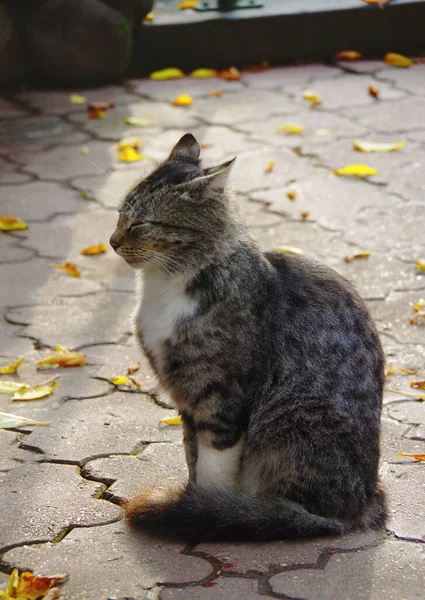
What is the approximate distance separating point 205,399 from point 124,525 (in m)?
0.50

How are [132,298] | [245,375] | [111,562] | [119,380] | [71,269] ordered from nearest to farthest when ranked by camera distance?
[111,562] → [245,375] → [119,380] → [132,298] → [71,269]

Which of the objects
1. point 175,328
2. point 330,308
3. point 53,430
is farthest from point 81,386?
point 330,308

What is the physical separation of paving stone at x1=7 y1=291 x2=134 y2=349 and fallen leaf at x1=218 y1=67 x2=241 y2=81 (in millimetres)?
3963

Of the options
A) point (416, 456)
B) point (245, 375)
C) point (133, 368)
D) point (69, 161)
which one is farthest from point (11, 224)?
point (416, 456)

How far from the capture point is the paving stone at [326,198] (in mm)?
6156

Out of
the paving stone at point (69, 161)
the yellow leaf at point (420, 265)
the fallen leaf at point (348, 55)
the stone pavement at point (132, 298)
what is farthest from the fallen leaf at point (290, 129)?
the yellow leaf at point (420, 265)

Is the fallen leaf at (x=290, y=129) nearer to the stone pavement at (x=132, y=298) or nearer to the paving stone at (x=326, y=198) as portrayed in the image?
the stone pavement at (x=132, y=298)

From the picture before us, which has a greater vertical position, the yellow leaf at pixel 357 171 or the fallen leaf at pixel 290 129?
the fallen leaf at pixel 290 129

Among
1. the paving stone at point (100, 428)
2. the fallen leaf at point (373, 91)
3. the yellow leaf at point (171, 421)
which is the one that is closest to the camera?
the paving stone at point (100, 428)

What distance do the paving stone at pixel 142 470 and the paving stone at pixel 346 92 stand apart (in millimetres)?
4658

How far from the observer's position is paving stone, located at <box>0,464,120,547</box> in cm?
333

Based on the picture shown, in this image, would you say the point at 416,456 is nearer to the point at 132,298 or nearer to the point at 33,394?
the point at 33,394

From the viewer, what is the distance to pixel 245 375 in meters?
3.38

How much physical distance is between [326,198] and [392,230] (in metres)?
0.61
